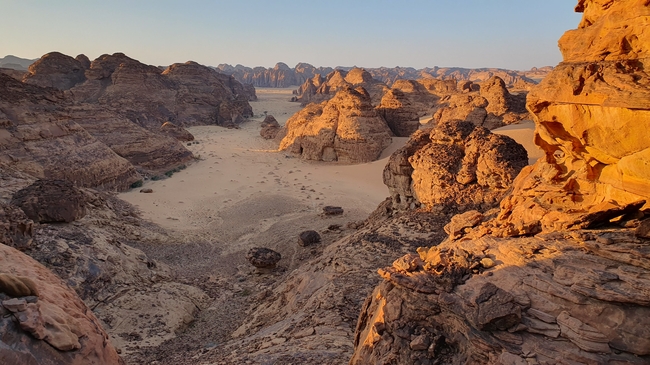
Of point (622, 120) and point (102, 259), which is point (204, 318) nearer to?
point (102, 259)

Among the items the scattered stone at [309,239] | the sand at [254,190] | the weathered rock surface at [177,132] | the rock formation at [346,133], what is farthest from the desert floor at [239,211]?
the weathered rock surface at [177,132]

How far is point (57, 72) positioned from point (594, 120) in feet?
140

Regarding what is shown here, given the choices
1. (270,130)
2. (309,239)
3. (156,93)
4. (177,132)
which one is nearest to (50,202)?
(309,239)

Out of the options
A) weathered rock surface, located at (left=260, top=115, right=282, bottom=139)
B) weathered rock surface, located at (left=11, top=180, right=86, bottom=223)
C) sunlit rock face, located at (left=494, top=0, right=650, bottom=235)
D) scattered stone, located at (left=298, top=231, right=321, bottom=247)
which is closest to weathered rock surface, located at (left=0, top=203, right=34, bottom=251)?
weathered rock surface, located at (left=11, top=180, right=86, bottom=223)

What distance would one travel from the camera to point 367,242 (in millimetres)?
8656

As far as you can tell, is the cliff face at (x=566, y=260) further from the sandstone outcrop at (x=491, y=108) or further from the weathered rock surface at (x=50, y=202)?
the sandstone outcrop at (x=491, y=108)

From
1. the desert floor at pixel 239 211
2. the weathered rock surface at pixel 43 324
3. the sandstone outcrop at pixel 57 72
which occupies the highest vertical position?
the sandstone outcrop at pixel 57 72

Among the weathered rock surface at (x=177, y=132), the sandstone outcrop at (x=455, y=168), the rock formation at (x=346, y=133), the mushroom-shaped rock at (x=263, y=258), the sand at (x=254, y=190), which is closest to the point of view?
the sandstone outcrop at (x=455, y=168)

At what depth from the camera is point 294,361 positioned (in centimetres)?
505

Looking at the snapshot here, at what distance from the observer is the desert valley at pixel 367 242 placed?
3463mm

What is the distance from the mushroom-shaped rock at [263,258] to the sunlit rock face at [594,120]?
671 centimetres

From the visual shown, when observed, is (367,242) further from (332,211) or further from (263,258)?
(332,211)

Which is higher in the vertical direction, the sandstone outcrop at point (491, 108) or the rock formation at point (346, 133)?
the sandstone outcrop at point (491, 108)

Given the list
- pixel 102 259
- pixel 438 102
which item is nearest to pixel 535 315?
pixel 102 259
